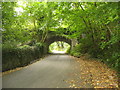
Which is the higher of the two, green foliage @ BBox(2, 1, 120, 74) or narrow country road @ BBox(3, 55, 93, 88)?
Result: green foliage @ BBox(2, 1, 120, 74)

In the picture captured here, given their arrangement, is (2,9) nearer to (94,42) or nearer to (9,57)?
(9,57)

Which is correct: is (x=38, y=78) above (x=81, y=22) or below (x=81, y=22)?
below

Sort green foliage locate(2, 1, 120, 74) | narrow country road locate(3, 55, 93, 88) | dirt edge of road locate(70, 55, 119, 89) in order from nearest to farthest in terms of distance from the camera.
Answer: dirt edge of road locate(70, 55, 119, 89) < narrow country road locate(3, 55, 93, 88) < green foliage locate(2, 1, 120, 74)

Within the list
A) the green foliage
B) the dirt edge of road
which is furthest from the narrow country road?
the green foliage

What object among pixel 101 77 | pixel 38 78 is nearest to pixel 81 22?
pixel 101 77

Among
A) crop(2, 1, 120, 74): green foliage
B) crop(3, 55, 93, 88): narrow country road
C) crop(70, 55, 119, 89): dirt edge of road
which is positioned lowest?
crop(3, 55, 93, 88): narrow country road

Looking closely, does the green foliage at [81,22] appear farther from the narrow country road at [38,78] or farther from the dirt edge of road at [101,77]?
the narrow country road at [38,78]

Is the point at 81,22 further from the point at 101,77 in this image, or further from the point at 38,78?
the point at 38,78

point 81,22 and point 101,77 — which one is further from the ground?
point 81,22

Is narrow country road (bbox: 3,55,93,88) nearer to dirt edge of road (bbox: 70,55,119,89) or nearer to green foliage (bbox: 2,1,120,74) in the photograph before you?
dirt edge of road (bbox: 70,55,119,89)

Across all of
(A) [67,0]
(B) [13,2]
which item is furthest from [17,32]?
(A) [67,0]

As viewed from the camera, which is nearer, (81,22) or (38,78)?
(38,78)

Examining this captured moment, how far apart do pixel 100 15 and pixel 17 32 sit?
5156 millimetres

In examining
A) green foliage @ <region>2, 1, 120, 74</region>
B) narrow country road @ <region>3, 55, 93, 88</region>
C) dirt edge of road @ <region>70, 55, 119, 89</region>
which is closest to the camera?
dirt edge of road @ <region>70, 55, 119, 89</region>
